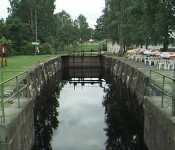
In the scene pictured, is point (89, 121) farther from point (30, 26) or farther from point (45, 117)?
point (30, 26)

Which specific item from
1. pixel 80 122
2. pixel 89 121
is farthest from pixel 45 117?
pixel 89 121

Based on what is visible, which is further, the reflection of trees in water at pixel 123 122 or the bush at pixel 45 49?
the bush at pixel 45 49

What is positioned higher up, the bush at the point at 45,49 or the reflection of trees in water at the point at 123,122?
the bush at the point at 45,49

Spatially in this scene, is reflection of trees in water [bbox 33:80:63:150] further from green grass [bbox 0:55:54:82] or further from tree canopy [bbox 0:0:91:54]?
tree canopy [bbox 0:0:91:54]

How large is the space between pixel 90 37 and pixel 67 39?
155 feet

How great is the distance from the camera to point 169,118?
9.98 meters

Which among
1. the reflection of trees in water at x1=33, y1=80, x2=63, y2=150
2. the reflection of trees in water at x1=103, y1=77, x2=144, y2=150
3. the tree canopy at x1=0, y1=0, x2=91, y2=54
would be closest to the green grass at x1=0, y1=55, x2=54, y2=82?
the reflection of trees in water at x1=33, y1=80, x2=63, y2=150

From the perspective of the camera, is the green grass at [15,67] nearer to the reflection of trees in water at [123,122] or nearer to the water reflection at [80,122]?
the water reflection at [80,122]

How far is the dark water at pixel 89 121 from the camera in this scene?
562 inches

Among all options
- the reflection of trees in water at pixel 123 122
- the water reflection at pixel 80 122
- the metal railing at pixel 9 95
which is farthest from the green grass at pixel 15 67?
the reflection of trees in water at pixel 123 122

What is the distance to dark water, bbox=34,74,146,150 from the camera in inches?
562

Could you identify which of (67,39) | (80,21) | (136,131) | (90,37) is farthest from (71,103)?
(80,21)

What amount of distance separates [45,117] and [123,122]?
3.54 metres

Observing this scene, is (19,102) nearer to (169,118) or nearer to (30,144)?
(30,144)
